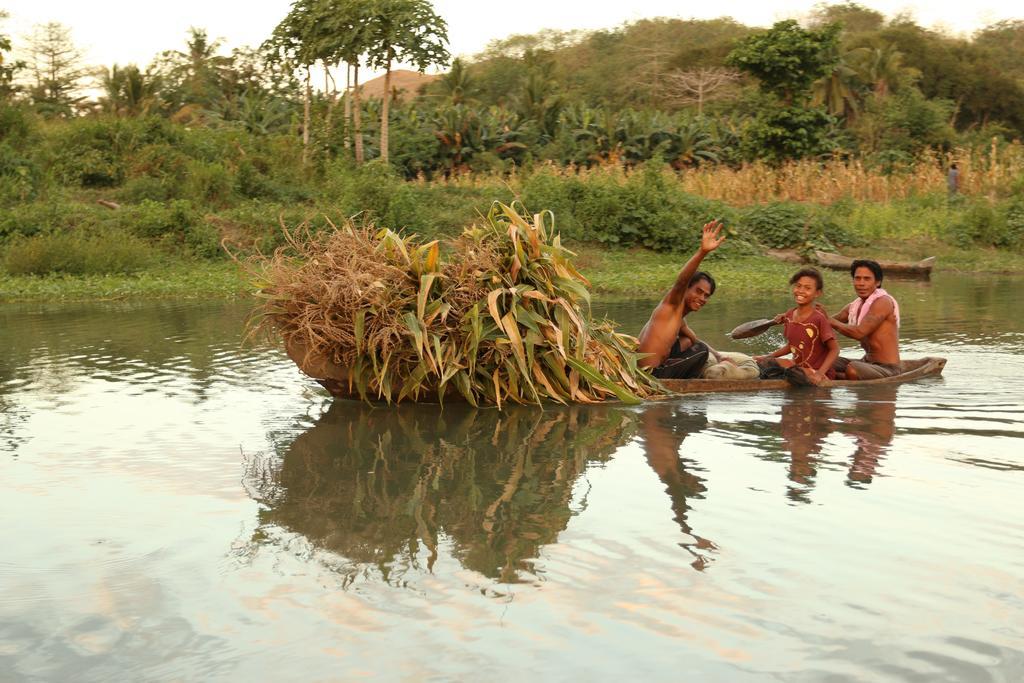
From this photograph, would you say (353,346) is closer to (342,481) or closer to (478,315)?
(478,315)

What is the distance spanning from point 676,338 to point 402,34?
15280 mm

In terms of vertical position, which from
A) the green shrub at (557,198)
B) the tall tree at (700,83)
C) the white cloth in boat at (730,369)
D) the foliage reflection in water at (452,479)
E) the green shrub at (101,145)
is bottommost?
the foliage reflection in water at (452,479)

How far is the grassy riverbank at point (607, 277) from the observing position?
49.3 feet

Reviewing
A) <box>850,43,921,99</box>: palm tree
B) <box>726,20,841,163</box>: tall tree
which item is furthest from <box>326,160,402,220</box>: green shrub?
<box>850,43,921,99</box>: palm tree

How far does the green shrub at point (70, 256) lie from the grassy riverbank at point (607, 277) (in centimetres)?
22

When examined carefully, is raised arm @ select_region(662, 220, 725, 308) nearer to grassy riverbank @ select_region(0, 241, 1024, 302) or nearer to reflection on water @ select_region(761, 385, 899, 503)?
reflection on water @ select_region(761, 385, 899, 503)

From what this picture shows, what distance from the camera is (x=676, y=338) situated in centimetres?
808

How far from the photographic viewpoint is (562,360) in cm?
741

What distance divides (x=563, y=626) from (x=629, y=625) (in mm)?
199

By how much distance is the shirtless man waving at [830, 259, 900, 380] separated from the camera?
27.3 feet

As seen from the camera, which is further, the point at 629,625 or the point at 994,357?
the point at 994,357

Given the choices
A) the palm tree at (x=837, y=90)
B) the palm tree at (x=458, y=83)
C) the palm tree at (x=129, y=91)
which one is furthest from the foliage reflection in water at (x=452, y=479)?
the palm tree at (x=837, y=90)

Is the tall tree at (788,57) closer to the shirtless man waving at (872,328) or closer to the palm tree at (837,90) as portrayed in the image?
the palm tree at (837,90)

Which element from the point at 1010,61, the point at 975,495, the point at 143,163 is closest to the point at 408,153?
the point at 143,163
